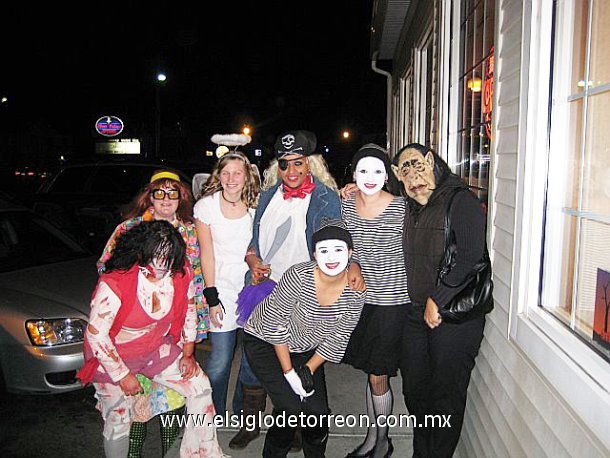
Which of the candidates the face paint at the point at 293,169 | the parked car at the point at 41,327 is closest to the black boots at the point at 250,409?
the parked car at the point at 41,327

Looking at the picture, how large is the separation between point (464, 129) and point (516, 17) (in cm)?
190

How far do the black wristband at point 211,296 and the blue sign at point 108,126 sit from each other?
19242mm

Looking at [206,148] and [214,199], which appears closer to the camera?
[214,199]

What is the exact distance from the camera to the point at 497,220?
3146 mm

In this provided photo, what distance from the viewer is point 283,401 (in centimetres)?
329

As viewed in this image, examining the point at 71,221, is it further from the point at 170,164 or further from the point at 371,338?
the point at 371,338

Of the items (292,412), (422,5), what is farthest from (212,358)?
(422,5)

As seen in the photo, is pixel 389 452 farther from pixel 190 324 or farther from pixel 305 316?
pixel 190 324

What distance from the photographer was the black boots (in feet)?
12.9

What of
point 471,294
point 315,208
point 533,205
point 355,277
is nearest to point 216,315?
point 315,208

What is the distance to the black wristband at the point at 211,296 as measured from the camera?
3.79 m

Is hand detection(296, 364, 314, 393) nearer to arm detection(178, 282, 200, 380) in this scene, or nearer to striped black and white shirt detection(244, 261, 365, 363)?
striped black and white shirt detection(244, 261, 365, 363)

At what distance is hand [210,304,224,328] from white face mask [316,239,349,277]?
920mm

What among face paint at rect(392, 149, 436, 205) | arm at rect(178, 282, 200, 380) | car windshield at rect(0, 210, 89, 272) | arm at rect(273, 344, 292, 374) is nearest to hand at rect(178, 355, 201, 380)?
arm at rect(178, 282, 200, 380)
